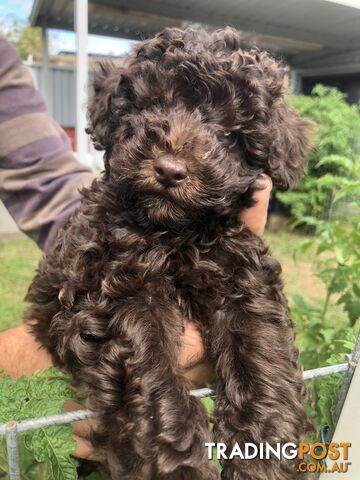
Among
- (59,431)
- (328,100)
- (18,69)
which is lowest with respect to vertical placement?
(328,100)

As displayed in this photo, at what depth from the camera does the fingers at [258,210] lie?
194cm

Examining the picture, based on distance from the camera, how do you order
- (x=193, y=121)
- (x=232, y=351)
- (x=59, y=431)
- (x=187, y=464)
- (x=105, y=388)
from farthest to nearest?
Answer: (x=193, y=121)
(x=232, y=351)
(x=105, y=388)
(x=187, y=464)
(x=59, y=431)

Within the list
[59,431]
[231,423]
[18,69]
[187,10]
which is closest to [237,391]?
[231,423]

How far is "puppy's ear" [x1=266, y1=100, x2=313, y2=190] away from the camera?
1.96m

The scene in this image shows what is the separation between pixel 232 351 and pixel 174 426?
0.36 m

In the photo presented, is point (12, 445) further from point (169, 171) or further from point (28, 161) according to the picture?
point (28, 161)

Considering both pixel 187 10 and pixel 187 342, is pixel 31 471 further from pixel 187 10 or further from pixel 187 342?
pixel 187 10

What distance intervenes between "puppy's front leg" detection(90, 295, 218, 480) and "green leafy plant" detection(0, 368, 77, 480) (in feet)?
0.52

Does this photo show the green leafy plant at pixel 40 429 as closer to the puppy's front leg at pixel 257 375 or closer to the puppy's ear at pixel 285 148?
the puppy's front leg at pixel 257 375

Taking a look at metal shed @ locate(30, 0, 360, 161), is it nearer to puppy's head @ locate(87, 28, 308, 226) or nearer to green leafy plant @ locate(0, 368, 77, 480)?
puppy's head @ locate(87, 28, 308, 226)

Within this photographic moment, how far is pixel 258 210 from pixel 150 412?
1.02m

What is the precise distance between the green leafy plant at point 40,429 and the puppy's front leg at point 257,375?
0.50 metres

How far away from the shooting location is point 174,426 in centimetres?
132

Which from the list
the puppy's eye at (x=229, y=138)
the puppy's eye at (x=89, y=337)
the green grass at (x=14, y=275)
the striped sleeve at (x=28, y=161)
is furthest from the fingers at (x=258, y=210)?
the green grass at (x=14, y=275)
